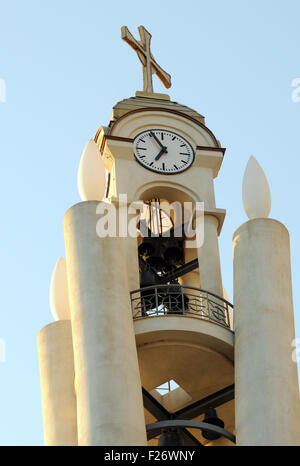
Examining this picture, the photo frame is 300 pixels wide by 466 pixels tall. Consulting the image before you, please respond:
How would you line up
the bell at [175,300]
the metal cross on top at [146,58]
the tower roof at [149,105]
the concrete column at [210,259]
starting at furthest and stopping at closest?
the metal cross on top at [146,58]
the tower roof at [149,105]
the concrete column at [210,259]
the bell at [175,300]

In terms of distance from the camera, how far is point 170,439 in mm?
32719

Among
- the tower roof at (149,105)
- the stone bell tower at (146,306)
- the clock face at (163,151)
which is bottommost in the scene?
the stone bell tower at (146,306)

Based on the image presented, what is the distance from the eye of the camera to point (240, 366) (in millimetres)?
31609

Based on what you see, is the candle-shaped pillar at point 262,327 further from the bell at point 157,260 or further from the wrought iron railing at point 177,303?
the bell at point 157,260

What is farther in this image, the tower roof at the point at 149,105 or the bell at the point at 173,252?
the tower roof at the point at 149,105

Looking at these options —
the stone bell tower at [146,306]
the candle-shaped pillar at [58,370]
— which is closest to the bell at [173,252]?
the stone bell tower at [146,306]

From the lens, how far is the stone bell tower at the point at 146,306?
3072 centimetres

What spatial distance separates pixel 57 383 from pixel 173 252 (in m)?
5.01

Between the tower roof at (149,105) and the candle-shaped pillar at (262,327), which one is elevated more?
the tower roof at (149,105)

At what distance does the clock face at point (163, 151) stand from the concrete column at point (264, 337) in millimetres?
3371

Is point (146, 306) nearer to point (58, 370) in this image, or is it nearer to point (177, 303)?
point (177, 303)

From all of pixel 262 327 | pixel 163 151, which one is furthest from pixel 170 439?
pixel 163 151

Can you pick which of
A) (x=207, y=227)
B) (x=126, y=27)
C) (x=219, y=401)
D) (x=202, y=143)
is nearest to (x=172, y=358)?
(x=219, y=401)

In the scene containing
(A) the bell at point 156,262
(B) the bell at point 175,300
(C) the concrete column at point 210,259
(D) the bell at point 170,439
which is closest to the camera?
(D) the bell at point 170,439
